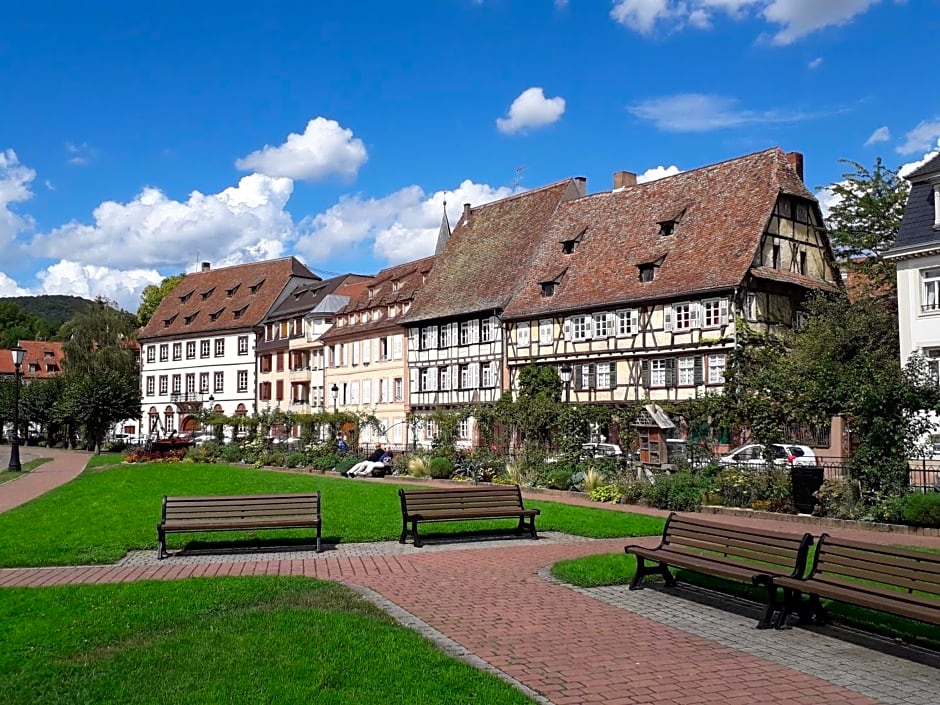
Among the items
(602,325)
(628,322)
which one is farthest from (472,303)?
(628,322)

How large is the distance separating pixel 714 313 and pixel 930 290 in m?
8.07

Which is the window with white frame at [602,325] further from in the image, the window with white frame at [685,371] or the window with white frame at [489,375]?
the window with white frame at [489,375]

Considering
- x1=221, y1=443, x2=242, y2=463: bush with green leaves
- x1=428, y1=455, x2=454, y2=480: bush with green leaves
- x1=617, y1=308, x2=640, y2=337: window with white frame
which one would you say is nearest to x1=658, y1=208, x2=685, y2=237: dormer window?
x1=617, y1=308, x2=640, y2=337: window with white frame

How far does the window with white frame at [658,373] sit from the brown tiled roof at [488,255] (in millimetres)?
10018

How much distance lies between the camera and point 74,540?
586 inches

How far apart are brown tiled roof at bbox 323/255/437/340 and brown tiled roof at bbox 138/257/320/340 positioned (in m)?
13.9

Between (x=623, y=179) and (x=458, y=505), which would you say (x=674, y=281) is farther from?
(x=458, y=505)

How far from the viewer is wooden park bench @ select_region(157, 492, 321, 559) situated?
1382 centimetres

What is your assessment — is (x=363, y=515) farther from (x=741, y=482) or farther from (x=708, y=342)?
(x=708, y=342)

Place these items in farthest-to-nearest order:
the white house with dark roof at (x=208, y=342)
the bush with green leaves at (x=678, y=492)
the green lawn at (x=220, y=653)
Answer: the white house with dark roof at (x=208, y=342) → the bush with green leaves at (x=678, y=492) → the green lawn at (x=220, y=653)

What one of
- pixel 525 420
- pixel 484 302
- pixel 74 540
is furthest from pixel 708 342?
pixel 74 540

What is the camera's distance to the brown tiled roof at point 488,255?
48938mm

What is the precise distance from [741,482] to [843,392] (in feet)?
9.65

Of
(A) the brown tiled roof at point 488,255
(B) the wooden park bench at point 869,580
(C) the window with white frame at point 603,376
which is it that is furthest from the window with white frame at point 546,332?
(B) the wooden park bench at point 869,580
